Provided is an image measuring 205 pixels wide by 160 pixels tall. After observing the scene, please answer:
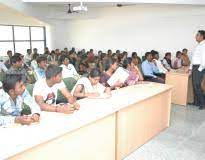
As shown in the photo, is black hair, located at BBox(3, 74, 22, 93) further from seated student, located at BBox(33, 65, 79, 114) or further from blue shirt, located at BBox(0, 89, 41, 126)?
seated student, located at BBox(33, 65, 79, 114)

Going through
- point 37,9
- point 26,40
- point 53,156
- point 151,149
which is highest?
point 37,9

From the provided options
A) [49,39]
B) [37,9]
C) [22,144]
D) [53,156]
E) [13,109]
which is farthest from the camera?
[49,39]

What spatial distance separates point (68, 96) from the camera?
9.50 feet

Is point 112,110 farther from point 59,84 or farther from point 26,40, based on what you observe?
point 26,40

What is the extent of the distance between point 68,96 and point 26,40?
6.44m

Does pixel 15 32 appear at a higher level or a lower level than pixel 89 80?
higher

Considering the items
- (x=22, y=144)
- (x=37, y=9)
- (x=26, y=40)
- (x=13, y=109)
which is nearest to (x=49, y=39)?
(x=26, y=40)

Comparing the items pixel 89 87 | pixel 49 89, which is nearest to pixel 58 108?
pixel 49 89

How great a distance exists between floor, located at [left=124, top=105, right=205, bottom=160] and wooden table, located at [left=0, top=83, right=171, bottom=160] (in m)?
0.11

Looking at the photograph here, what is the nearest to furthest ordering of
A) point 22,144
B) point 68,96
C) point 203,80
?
point 22,144
point 68,96
point 203,80

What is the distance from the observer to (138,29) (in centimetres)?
780

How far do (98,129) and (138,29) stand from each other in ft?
18.9

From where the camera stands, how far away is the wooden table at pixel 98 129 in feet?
6.20

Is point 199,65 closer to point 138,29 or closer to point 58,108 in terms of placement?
point 58,108
